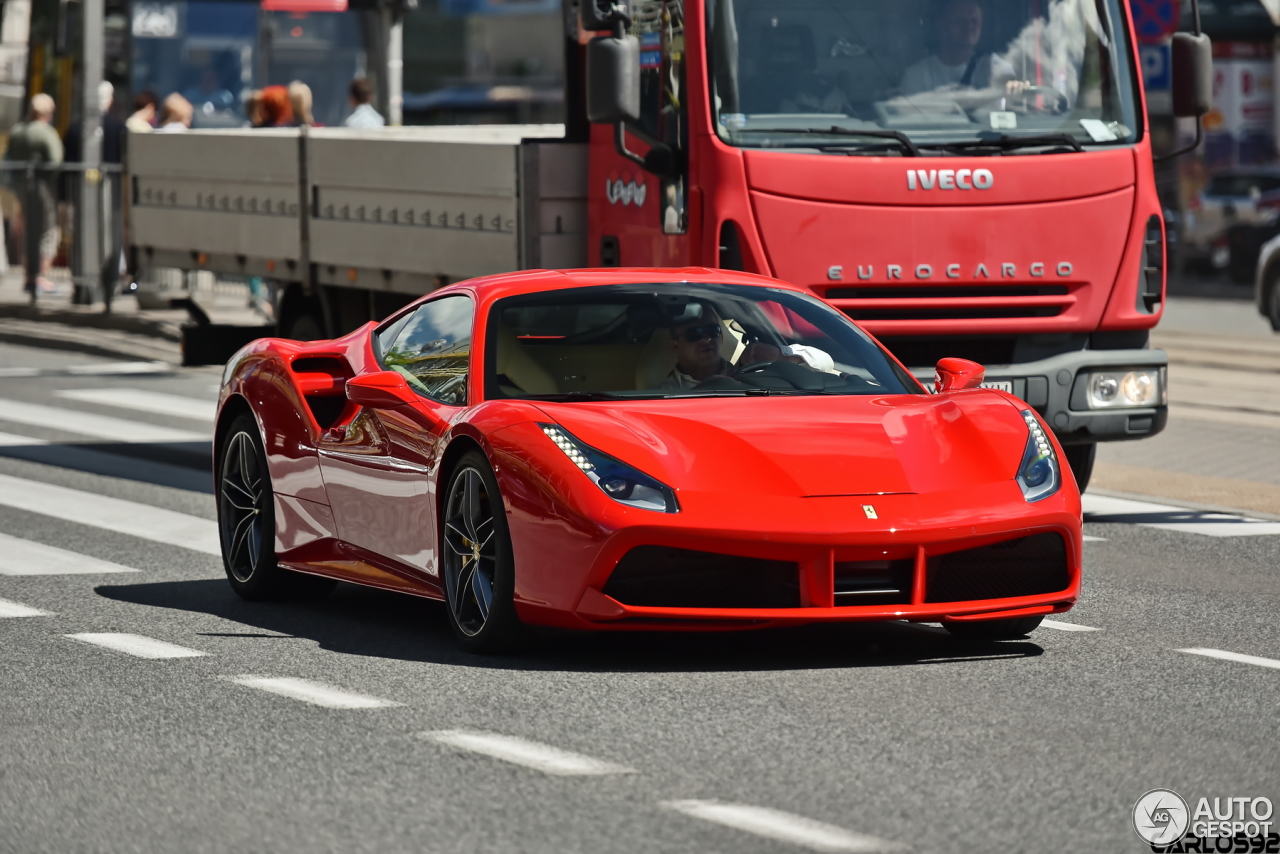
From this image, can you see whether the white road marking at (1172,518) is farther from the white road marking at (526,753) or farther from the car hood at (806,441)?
the white road marking at (526,753)

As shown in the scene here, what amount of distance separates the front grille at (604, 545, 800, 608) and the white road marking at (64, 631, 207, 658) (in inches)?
59.6

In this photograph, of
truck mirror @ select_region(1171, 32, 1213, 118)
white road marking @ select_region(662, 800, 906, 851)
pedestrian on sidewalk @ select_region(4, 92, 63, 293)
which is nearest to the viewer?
white road marking @ select_region(662, 800, 906, 851)

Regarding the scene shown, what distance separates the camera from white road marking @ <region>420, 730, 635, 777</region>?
5.89 metres

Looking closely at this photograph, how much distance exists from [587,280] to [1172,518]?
14.3 feet

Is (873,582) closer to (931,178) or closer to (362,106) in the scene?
(931,178)

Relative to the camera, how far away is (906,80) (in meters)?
11.7

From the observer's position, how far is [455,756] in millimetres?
6059

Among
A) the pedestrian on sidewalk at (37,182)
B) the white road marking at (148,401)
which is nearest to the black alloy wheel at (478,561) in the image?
the white road marking at (148,401)

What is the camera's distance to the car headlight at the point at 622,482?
7.19 meters

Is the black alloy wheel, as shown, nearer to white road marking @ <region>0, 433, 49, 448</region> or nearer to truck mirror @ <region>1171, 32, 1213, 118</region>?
truck mirror @ <region>1171, 32, 1213, 118</region>

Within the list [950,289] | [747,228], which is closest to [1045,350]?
[950,289]

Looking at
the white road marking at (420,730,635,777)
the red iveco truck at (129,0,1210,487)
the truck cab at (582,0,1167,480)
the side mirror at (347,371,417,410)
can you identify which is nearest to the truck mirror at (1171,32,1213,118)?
the red iveco truck at (129,0,1210,487)

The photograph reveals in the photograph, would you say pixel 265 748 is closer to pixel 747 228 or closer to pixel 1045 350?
pixel 747 228

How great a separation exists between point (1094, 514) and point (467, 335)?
4765 millimetres
